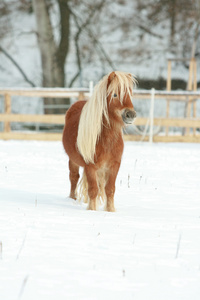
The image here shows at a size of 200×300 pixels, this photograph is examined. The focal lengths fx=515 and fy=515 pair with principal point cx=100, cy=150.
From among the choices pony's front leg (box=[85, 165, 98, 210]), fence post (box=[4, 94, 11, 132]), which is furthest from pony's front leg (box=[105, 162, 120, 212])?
fence post (box=[4, 94, 11, 132])

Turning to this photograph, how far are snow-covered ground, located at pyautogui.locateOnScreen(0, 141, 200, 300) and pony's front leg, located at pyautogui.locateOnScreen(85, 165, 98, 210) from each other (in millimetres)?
115

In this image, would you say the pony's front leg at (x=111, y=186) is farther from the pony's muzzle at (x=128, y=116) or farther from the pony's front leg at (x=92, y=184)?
the pony's muzzle at (x=128, y=116)

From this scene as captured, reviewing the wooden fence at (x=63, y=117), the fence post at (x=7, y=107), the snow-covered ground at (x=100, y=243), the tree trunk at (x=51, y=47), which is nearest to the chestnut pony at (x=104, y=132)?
the snow-covered ground at (x=100, y=243)

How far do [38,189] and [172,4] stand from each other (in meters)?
14.0

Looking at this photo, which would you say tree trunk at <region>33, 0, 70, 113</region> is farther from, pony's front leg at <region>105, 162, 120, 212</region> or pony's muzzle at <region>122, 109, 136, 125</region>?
pony's muzzle at <region>122, 109, 136, 125</region>

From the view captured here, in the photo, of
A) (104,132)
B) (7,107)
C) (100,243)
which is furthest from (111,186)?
(7,107)

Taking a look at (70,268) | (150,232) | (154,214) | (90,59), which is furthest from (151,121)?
(70,268)

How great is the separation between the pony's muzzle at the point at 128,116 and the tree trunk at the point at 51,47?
12.3 metres

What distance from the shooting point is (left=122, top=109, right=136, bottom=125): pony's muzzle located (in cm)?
424

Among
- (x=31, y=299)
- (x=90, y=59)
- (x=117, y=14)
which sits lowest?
(x=90, y=59)

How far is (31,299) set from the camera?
2232 millimetres

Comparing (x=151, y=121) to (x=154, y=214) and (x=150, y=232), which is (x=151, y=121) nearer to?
(x=154, y=214)

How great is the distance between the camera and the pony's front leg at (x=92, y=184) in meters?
4.55

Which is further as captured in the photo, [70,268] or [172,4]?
[172,4]
